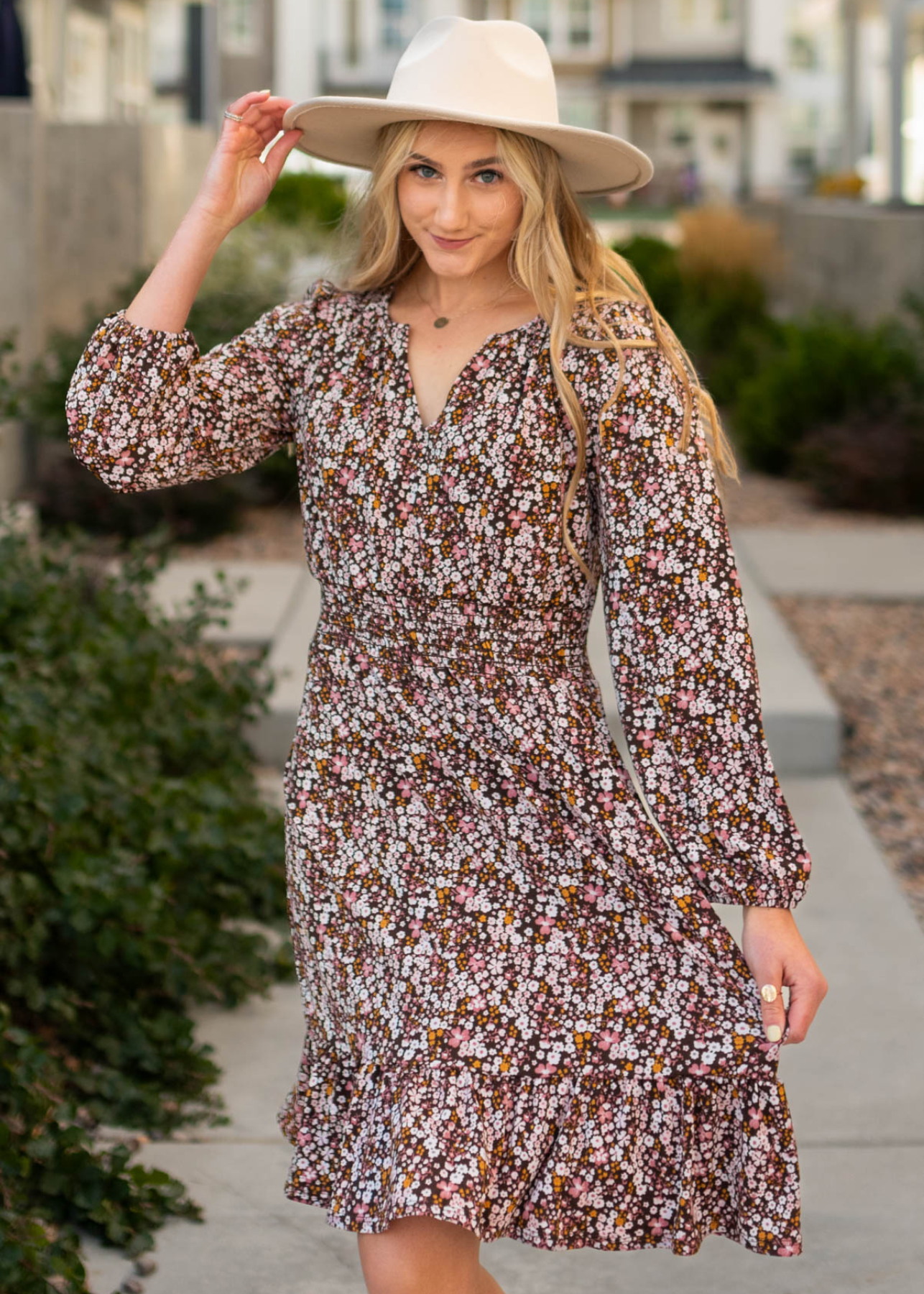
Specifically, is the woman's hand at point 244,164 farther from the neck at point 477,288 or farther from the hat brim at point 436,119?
the neck at point 477,288

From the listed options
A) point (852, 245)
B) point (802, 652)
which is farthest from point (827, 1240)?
point (852, 245)

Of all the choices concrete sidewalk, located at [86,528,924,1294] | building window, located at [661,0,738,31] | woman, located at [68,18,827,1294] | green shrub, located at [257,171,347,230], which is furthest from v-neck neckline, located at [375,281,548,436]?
building window, located at [661,0,738,31]

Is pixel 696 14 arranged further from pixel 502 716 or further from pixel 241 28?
pixel 502 716

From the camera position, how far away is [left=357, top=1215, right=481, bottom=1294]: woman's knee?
6.71 ft

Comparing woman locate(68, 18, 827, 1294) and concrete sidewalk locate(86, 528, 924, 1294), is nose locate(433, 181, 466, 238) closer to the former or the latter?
woman locate(68, 18, 827, 1294)

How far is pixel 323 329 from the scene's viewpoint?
238 centimetres

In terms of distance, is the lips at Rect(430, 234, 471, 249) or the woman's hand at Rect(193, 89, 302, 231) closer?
the lips at Rect(430, 234, 471, 249)

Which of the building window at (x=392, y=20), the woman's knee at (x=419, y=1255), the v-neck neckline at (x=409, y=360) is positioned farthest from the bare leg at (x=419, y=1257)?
the building window at (x=392, y=20)

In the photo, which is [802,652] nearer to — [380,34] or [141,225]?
[141,225]

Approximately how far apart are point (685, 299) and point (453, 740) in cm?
1367

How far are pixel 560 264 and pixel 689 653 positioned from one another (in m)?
0.51

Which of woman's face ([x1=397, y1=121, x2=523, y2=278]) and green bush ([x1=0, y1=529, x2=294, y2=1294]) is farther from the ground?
woman's face ([x1=397, y1=121, x2=523, y2=278])

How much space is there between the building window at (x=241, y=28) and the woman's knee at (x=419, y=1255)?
4285 cm

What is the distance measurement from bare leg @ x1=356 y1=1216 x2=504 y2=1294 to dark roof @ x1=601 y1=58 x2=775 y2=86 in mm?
46715
